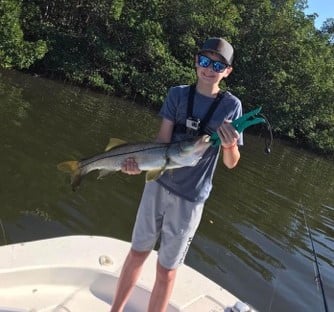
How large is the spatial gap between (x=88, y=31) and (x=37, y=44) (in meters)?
5.33

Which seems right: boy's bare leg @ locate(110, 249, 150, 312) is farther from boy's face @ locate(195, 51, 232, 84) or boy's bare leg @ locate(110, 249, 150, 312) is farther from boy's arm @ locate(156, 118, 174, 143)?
boy's face @ locate(195, 51, 232, 84)

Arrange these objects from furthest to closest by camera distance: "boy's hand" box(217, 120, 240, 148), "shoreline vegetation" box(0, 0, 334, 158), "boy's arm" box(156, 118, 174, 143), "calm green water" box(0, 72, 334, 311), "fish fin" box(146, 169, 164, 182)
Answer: "shoreline vegetation" box(0, 0, 334, 158) < "calm green water" box(0, 72, 334, 311) < "boy's arm" box(156, 118, 174, 143) < "fish fin" box(146, 169, 164, 182) < "boy's hand" box(217, 120, 240, 148)

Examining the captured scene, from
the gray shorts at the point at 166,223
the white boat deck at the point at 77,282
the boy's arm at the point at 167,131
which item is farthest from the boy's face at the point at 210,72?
the white boat deck at the point at 77,282

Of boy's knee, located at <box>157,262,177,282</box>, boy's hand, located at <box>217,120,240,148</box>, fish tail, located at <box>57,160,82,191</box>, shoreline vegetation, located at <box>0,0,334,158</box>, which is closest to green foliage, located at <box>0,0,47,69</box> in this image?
shoreline vegetation, located at <box>0,0,334,158</box>

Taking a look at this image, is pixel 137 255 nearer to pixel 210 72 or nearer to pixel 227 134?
pixel 227 134

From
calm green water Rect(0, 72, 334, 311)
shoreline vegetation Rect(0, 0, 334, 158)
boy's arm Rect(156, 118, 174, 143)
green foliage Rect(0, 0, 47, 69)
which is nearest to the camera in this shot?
boy's arm Rect(156, 118, 174, 143)

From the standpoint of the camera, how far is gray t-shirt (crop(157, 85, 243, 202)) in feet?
11.8

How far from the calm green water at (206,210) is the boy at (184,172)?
398 centimetres

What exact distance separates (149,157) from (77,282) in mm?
1463

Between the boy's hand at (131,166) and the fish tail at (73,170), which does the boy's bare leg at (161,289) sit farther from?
the fish tail at (73,170)

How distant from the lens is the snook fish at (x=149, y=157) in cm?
335

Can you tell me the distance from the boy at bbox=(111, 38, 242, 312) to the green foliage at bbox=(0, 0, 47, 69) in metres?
24.0

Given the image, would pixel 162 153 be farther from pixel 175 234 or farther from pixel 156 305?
pixel 156 305

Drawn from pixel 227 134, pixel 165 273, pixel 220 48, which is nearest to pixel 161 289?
pixel 165 273
